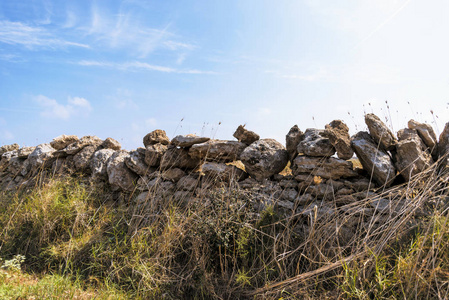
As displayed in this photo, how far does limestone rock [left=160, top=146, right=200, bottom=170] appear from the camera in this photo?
4.77m

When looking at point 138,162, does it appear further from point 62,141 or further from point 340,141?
point 340,141

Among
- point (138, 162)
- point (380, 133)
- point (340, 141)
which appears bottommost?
point (138, 162)

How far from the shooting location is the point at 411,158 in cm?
347

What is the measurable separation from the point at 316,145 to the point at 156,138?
8.77ft

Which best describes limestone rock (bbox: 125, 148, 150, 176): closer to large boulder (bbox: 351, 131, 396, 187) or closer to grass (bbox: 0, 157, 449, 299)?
grass (bbox: 0, 157, 449, 299)

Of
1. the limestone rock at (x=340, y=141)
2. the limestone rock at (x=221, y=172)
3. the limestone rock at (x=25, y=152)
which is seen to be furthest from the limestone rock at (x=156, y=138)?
the limestone rock at (x=25, y=152)

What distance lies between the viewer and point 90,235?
4215mm

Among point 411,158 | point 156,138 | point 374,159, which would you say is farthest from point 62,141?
point 411,158

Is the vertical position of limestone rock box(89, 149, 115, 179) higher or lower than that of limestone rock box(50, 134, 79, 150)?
lower

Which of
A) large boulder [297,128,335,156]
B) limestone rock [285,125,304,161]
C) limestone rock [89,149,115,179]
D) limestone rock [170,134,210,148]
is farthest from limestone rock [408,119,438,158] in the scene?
limestone rock [89,149,115,179]

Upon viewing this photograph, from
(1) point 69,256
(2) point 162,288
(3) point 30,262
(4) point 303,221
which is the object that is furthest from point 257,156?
(3) point 30,262

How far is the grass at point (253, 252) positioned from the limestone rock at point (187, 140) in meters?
0.84

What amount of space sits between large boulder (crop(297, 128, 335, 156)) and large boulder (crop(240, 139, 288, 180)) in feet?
1.14

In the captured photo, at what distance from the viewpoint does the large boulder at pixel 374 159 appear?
349 centimetres
